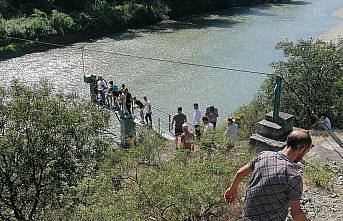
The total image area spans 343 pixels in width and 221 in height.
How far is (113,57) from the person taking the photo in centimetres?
2905

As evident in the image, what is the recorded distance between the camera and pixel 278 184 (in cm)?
402

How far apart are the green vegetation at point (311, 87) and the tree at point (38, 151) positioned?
6.07 metres

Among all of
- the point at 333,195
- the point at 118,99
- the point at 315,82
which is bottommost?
the point at 118,99

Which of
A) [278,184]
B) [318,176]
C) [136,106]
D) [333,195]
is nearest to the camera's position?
[278,184]

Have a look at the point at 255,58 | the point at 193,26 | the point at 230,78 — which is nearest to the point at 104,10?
the point at 193,26

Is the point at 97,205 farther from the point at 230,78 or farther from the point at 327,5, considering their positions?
the point at 327,5

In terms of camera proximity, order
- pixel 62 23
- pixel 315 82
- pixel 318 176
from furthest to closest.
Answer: pixel 62 23 < pixel 315 82 < pixel 318 176

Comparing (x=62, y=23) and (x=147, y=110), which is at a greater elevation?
(x=62, y=23)

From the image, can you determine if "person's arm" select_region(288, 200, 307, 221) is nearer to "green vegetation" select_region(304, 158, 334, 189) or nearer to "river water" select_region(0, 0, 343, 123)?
"green vegetation" select_region(304, 158, 334, 189)

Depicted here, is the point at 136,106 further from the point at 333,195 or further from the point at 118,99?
the point at 333,195

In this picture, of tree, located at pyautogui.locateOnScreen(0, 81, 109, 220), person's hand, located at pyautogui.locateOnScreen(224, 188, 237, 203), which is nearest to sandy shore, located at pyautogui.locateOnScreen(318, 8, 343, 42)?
tree, located at pyautogui.locateOnScreen(0, 81, 109, 220)

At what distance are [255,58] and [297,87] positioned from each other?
557 inches

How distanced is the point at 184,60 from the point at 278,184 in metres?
25.2

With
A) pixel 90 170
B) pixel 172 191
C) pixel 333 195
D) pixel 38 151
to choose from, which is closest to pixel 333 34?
pixel 90 170
